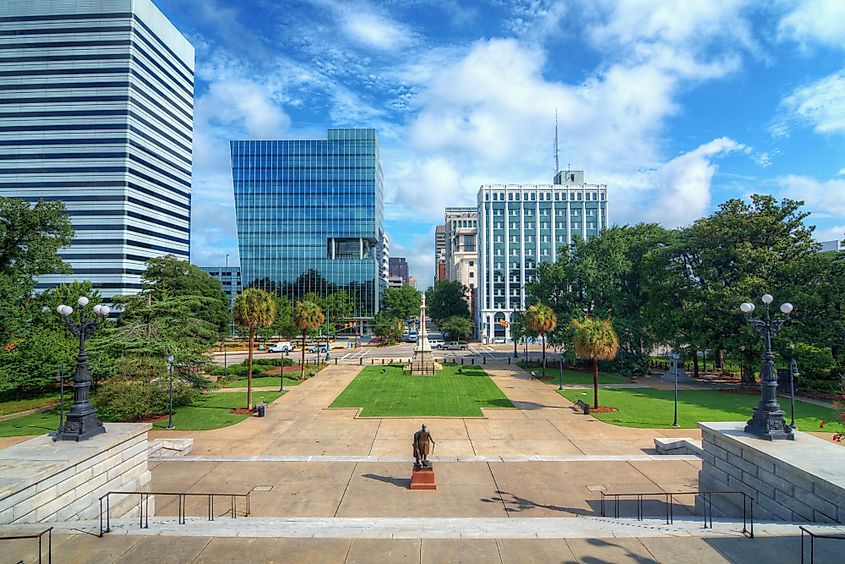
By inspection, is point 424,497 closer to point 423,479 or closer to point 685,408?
point 423,479

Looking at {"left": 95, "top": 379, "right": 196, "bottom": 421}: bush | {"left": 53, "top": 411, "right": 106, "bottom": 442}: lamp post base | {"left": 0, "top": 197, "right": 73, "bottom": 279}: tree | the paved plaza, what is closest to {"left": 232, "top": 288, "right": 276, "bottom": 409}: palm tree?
{"left": 95, "top": 379, "right": 196, "bottom": 421}: bush

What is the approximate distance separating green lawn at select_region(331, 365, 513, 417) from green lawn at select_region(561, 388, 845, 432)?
6677 millimetres

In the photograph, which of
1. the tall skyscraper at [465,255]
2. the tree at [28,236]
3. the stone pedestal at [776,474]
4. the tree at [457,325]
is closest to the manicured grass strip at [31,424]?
the tree at [28,236]

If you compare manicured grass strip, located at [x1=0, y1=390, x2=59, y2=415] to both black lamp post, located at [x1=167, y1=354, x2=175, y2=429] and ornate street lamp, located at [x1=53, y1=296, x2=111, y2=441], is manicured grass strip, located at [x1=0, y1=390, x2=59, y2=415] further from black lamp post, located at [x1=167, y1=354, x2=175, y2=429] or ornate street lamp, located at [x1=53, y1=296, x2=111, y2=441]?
ornate street lamp, located at [x1=53, y1=296, x2=111, y2=441]

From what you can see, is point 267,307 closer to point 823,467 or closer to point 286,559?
point 286,559

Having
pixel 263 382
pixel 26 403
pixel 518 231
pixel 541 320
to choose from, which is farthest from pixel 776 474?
pixel 518 231

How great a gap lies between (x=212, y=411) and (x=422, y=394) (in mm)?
13996

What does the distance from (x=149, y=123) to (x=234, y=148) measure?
1622cm

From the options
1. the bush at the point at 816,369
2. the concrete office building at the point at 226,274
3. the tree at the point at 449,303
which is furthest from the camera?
the concrete office building at the point at 226,274

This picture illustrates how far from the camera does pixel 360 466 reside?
59.6 feet

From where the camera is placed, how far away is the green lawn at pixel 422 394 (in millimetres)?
28812

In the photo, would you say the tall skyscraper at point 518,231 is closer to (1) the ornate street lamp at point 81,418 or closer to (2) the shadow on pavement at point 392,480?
(2) the shadow on pavement at point 392,480

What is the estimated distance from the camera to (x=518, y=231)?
318 ft

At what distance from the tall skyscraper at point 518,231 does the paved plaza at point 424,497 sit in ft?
218
